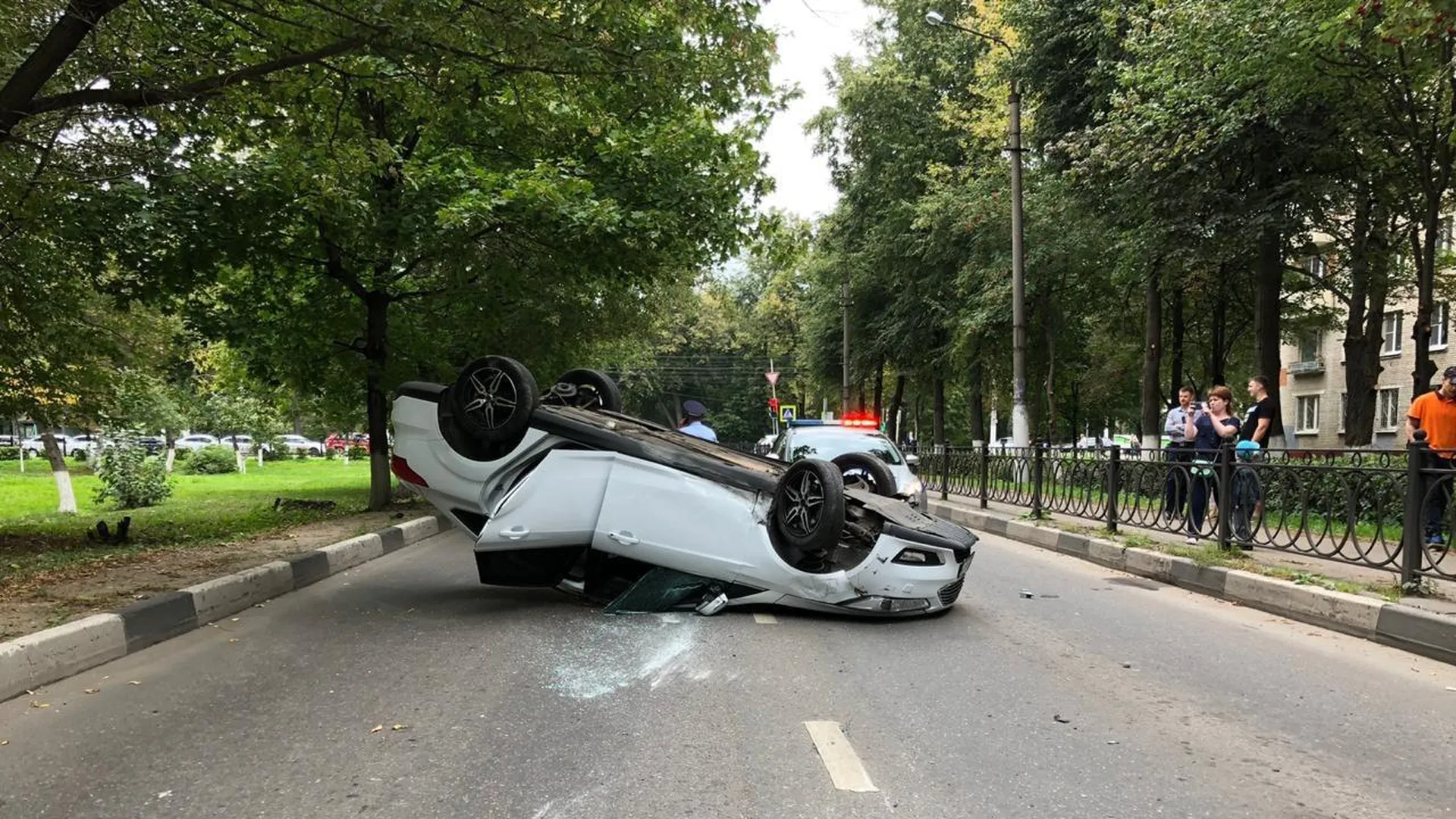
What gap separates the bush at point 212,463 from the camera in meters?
30.0

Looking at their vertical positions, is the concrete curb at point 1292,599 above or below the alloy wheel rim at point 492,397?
below

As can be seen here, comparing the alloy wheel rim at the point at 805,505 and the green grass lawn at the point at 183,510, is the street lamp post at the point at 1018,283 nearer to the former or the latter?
the alloy wheel rim at the point at 805,505

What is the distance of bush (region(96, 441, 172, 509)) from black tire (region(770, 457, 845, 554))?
46.1 feet

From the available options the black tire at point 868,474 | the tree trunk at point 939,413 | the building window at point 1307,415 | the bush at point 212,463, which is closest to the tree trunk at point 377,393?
the black tire at point 868,474

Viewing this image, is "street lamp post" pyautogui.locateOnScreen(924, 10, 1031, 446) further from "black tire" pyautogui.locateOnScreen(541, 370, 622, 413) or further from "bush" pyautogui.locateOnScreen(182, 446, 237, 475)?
"bush" pyautogui.locateOnScreen(182, 446, 237, 475)

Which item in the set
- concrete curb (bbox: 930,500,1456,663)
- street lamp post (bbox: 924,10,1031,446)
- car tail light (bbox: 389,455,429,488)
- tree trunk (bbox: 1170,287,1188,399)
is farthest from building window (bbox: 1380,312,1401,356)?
car tail light (bbox: 389,455,429,488)

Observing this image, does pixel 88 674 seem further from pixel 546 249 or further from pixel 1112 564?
pixel 1112 564

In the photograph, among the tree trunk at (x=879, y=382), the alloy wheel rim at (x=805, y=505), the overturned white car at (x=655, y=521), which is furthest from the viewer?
the tree trunk at (x=879, y=382)

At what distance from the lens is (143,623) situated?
215 inches

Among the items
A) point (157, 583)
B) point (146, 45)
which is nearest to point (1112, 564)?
point (157, 583)

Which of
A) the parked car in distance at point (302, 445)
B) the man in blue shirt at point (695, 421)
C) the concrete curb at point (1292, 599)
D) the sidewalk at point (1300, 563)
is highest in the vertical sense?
the man in blue shirt at point (695, 421)

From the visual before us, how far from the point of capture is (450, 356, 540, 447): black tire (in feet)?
20.8

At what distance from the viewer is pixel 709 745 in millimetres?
3719

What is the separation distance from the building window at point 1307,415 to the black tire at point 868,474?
37920 mm
